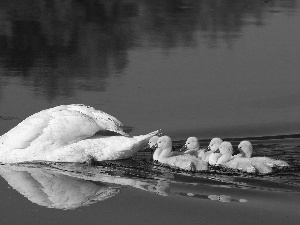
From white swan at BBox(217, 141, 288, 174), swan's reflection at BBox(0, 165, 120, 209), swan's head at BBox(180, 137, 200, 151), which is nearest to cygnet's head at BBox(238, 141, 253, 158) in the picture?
white swan at BBox(217, 141, 288, 174)

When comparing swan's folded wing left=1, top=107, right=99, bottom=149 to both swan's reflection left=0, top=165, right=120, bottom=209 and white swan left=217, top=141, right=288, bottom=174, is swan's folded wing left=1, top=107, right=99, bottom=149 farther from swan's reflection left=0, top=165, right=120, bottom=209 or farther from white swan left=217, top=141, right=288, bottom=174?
white swan left=217, top=141, right=288, bottom=174

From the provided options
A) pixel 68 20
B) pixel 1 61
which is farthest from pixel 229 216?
pixel 68 20

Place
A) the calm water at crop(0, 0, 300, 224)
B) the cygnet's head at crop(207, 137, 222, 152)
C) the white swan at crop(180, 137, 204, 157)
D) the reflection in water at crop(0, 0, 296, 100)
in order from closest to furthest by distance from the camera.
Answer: the calm water at crop(0, 0, 300, 224)
the cygnet's head at crop(207, 137, 222, 152)
the white swan at crop(180, 137, 204, 157)
the reflection in water at crop(0, 0, 296, 100)

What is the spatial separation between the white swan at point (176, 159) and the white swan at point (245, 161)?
0.22 m

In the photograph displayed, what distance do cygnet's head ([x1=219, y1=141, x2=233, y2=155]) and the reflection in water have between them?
356cm

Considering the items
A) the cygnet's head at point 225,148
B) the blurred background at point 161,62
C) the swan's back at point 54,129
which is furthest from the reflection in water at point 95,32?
the cygnet's head at point 225,148

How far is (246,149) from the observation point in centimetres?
1142

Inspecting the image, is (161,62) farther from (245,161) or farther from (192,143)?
(245,161)

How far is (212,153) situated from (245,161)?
19.4 inches

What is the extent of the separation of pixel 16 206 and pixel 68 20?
9.92 m

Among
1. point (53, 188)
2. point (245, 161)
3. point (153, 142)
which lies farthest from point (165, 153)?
point (53, 188)

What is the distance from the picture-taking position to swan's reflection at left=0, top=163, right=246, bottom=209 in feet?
34.3

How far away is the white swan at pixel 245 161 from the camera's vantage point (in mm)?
10922

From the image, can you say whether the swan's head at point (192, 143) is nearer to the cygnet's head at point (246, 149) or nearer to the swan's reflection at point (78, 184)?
the cygnet's head at point (246, 149)
